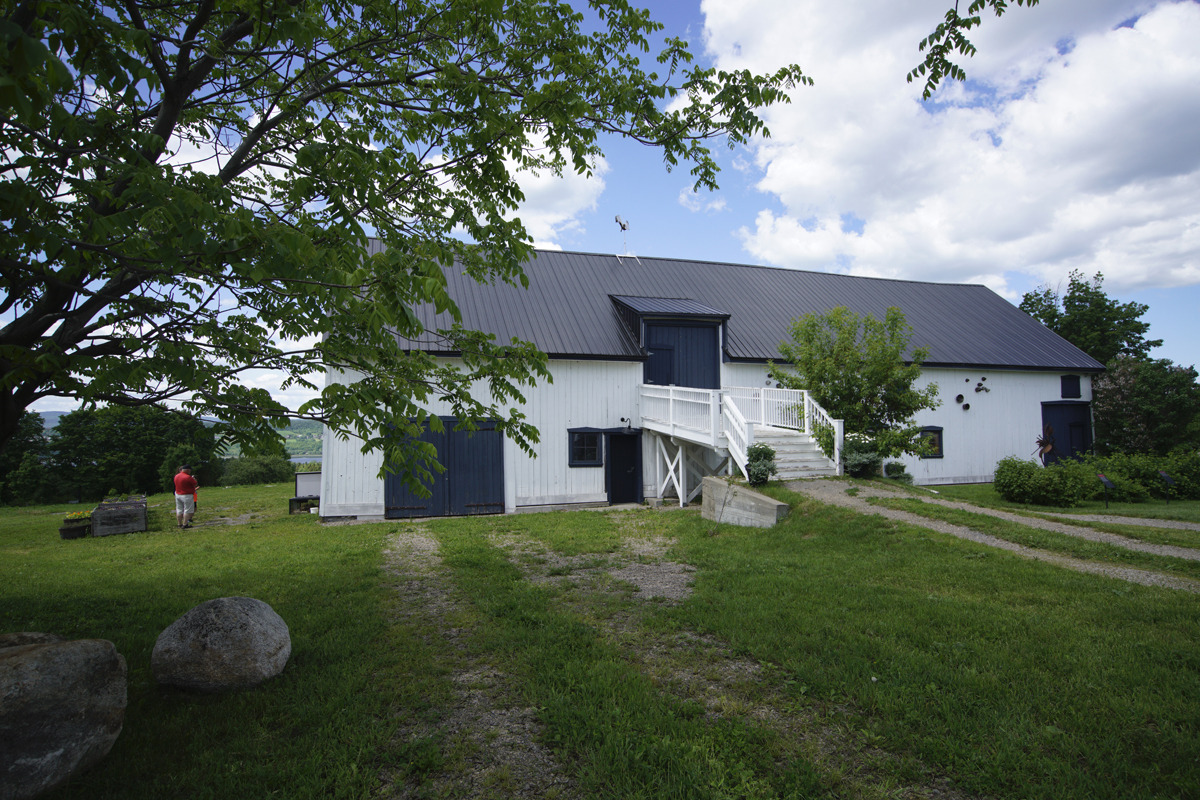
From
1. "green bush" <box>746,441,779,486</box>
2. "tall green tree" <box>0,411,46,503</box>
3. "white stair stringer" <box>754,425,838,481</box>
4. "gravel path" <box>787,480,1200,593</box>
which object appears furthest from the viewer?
"tall green tree" <box>0,411,46,503</box>

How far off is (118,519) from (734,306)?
1770cm

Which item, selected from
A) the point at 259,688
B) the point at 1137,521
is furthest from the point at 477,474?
the point at 1137,521

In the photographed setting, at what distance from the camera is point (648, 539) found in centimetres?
1101

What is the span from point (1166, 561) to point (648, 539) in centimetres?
720

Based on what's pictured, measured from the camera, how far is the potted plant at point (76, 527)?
1283cm

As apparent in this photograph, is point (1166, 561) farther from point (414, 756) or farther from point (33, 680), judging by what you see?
point (33, 680)

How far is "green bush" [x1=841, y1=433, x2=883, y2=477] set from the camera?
13.5m

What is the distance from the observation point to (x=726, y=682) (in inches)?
185

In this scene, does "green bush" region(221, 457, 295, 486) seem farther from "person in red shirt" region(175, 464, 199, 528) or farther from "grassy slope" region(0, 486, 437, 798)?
"grassy slope" region(0, 486, 437, 798)

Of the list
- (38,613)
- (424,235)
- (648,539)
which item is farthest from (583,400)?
(38,613)

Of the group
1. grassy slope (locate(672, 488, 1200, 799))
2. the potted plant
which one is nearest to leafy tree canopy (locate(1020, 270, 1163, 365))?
grassy slope (locate(672, 488, 1200, 799))

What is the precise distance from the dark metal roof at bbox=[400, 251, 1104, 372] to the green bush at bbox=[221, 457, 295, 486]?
61.3ft

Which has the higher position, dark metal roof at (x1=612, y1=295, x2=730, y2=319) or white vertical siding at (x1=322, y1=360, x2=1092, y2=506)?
dark metal roof at (x1=612, y1=295, x2=730, y2=319)

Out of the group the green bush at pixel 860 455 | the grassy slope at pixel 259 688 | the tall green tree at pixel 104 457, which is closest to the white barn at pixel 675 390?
the green bush at pixel 860 455
